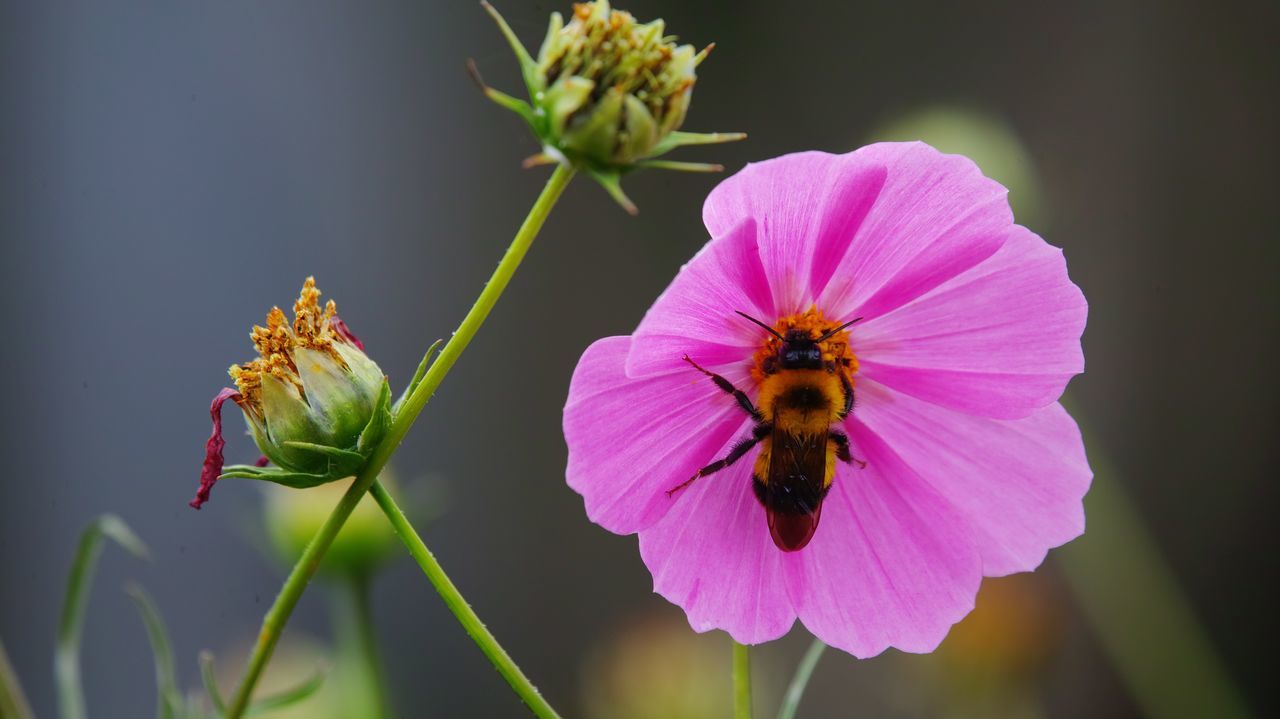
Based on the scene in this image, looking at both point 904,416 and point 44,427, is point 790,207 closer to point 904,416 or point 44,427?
point 904,416

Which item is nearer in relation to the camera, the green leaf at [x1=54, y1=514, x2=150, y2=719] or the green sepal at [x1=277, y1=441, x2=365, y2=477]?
the green sepal at [x1=277, y1=441, x2=365, y2=477]

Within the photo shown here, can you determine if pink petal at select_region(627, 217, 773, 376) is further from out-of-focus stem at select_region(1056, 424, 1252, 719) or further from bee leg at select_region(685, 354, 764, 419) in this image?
out-of-focus stem at select_region(1056, 424, 1252, 719)

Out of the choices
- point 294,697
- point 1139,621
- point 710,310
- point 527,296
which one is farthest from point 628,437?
point 527,296

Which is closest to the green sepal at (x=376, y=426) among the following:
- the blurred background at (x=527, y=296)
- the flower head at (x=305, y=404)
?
the flower head at (x=305, y=404)

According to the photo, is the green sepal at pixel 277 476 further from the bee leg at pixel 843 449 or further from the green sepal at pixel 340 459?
the bee leg at pixel 843 449

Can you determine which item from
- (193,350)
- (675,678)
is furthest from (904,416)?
(193,350)

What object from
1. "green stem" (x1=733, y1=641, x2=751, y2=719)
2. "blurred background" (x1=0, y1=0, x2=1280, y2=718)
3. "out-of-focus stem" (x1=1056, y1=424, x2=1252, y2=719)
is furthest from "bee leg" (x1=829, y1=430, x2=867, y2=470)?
"out-of-focus stem" (x1=1056, y1=424, x2=1252, y2=719)
